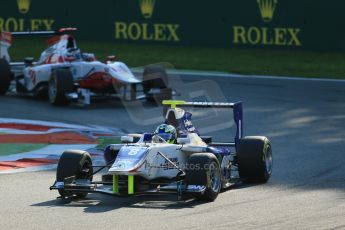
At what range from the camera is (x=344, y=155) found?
46.1 ft

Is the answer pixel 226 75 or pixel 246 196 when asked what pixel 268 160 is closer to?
pixel 246 196

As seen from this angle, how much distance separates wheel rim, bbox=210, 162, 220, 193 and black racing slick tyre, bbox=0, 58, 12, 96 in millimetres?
10737

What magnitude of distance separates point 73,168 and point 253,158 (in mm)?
2170

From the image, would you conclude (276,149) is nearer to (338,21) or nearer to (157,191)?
(157,191)

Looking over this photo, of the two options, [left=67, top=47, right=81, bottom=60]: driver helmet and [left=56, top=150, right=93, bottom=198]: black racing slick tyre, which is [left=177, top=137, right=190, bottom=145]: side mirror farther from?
[left=67, top=47, right=81, bottom=60]: driver helmet

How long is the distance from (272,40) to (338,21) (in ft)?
5.98

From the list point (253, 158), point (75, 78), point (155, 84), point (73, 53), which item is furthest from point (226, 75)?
point (253, 158)

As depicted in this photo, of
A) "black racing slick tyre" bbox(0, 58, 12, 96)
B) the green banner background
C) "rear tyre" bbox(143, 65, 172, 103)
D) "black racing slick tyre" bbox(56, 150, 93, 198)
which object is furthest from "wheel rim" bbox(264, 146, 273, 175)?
Answer: the green banner background

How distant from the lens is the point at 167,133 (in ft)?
37.0

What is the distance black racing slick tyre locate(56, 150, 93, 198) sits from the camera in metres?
10.8

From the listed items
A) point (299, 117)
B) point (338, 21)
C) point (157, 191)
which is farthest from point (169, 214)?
point (338, 21)

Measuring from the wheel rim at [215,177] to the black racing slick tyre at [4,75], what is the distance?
10.7 meters

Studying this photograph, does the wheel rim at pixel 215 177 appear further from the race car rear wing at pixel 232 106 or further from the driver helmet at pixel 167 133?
the race car rear wing at pixel 232 106

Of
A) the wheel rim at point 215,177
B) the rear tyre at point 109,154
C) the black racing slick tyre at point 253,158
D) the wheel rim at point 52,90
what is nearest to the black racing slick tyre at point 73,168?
the rear tyre at point 109,154
